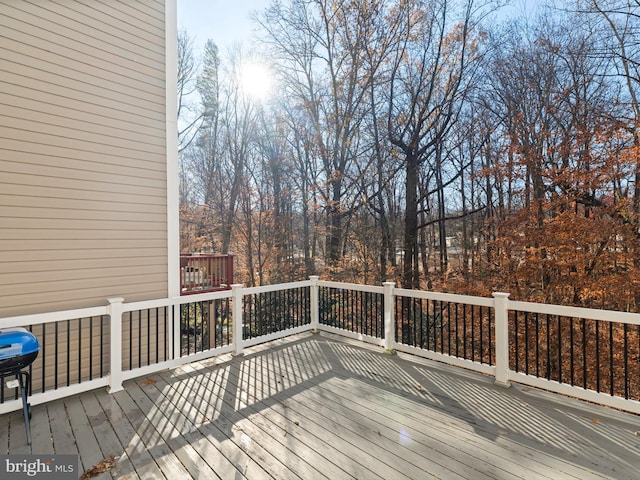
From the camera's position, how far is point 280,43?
10.4 meters

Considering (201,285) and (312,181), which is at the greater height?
(312,181)

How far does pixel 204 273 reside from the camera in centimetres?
655

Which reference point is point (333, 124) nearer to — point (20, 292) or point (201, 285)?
point (201, 285)

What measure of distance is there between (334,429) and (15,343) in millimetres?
2575

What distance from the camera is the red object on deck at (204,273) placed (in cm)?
610

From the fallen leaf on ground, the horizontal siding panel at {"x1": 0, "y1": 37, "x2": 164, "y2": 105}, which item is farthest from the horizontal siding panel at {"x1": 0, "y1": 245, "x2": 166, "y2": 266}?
the fallen leaf on ground

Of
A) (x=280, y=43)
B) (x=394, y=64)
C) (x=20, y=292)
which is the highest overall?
(x=280, y=43)

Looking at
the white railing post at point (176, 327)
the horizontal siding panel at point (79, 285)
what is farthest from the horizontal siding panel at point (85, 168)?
the white railing post at point (176, 327)

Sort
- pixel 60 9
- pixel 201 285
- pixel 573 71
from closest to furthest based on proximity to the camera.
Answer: pixel 60 9 < pixel 201 285 < pixel 573 71

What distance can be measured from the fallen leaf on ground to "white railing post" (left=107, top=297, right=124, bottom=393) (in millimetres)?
1280

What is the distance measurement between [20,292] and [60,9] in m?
3.04

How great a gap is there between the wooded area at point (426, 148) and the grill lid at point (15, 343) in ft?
28.0

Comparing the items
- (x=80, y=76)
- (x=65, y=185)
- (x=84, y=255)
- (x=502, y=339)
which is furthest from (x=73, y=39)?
(x=502, y=339)

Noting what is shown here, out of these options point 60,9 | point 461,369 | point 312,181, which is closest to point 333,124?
point 312,181
